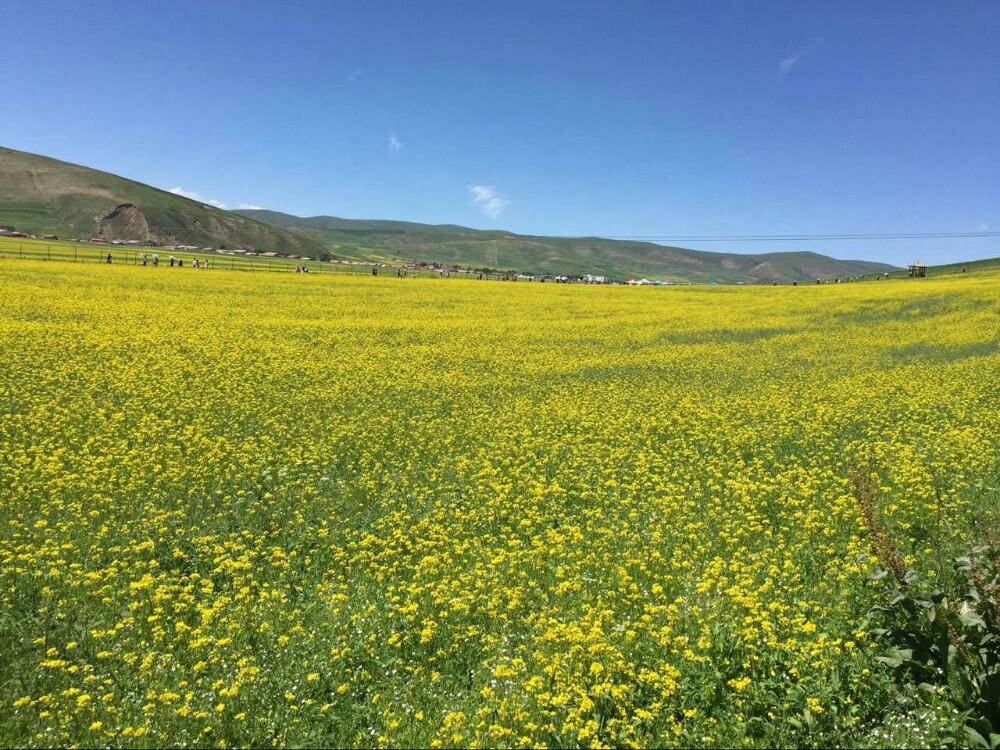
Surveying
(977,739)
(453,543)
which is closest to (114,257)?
(453,543)

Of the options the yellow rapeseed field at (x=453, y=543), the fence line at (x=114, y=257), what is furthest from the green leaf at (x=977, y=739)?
the fence line at (x=114, y=257)

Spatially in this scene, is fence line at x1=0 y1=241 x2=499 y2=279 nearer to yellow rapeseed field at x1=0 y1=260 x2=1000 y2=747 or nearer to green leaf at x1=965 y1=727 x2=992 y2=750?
yellow rapeseed field at x1=0 y1=260 x2=1000 y2=747

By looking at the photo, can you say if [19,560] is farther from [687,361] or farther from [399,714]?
[687,361]

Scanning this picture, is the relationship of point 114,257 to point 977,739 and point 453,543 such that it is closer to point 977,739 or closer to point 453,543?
point 453,543

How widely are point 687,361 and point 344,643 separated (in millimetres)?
23894

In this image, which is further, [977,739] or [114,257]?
[114,257]

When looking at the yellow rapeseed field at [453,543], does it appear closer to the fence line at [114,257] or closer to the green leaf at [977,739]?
the green leaf at [977,739]

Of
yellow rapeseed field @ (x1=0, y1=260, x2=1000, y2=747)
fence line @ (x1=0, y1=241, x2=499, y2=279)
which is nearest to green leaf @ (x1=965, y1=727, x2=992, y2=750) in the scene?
yellow rapeseed field @ (x1=0, y1=260, x2=1000, y2=747)

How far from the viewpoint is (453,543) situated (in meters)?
10.0

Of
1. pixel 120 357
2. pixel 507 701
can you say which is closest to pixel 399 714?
pixel 507 701

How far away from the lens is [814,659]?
20.9 feet

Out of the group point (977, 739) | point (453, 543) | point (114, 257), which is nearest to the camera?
point (977, 739)

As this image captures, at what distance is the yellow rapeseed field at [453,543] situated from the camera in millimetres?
6004

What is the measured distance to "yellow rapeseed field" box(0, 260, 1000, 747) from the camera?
600 centimetres
